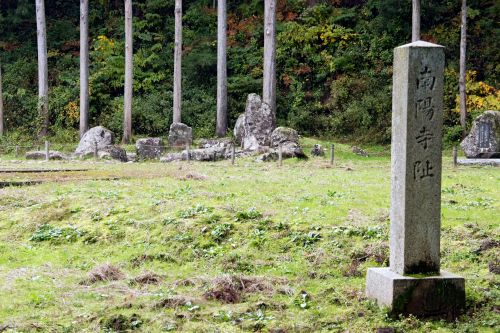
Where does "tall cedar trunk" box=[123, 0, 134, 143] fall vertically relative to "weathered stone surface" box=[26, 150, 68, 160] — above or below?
above

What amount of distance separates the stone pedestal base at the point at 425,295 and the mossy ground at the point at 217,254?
0.17 m

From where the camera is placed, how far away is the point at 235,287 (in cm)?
827

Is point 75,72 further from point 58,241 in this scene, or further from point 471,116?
point 58,241

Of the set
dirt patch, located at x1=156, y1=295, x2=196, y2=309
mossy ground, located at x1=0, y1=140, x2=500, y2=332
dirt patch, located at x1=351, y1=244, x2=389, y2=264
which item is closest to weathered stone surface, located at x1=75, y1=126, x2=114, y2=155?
mossy ground, located at x1=0, y1=140, x2=500, y2=332

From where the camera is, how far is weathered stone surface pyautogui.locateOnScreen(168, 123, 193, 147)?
29453 mm

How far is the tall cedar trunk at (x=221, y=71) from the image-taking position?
32.0 meters

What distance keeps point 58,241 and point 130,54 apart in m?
21.6

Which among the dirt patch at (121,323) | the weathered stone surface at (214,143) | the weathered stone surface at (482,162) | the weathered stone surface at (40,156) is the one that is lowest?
the dirt patch at (121,323)

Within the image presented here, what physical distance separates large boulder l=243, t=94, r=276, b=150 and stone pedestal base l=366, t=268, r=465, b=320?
66.9 feet

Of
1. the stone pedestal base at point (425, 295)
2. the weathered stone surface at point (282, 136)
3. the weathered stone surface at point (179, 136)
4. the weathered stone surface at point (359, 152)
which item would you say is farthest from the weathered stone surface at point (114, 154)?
the stone pedestal base at point (425, 295)

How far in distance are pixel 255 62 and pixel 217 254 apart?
2703 cm

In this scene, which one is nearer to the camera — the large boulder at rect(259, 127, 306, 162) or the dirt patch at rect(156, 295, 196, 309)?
the dirt patch at rect(156, 295, 196, 309)

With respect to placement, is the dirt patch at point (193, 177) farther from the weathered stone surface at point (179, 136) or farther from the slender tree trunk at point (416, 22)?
the slender tree trunk at point (416, 22)

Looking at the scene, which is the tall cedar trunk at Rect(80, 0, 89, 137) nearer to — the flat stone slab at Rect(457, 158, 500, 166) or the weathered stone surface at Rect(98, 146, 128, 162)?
the weathered stone surface at Rect(98, 146, 128, 162)
